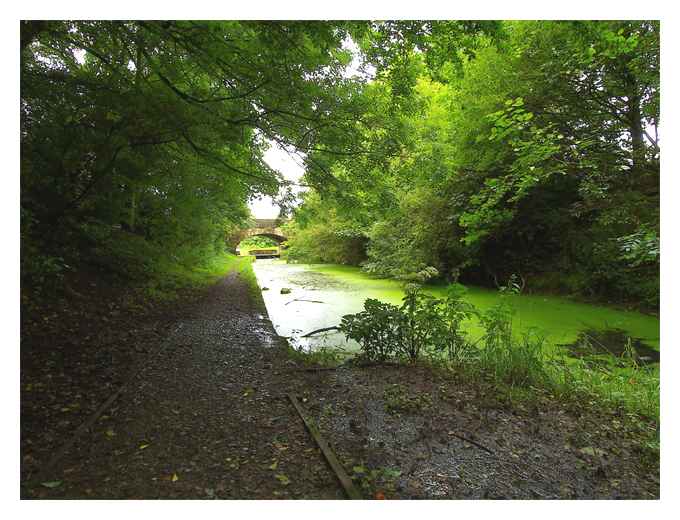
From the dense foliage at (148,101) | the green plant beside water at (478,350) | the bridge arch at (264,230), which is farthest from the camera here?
A: the bridge arch at (264,230)

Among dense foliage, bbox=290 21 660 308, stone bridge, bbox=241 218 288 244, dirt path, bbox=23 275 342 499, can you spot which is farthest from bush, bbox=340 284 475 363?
stone bridge, bbox=241 218 288 244

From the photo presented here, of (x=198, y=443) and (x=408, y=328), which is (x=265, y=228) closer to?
(x=408, y=328)

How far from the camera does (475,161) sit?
6457 millimetres

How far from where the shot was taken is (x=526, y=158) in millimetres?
3266

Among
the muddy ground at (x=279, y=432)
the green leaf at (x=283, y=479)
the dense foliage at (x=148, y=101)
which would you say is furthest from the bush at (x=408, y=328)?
the dense foliage at (x=148, y=101)

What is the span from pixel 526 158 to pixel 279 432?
11.1 feet

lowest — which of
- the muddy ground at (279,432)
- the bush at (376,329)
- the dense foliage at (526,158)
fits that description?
the muddy ground at (279,432)

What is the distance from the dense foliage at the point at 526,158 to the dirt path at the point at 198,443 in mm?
2215

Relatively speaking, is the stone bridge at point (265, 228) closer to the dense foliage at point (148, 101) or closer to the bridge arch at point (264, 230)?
the bridge arch at point (264, 230)

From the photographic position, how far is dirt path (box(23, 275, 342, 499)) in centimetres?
142

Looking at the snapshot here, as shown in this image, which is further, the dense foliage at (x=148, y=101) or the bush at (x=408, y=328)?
the bush at (x=408, y=328)

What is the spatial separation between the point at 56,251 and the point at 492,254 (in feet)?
29.3

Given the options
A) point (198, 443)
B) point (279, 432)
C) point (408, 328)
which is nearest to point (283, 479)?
point (279, 432)

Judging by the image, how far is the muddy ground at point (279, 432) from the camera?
1.46 metres
